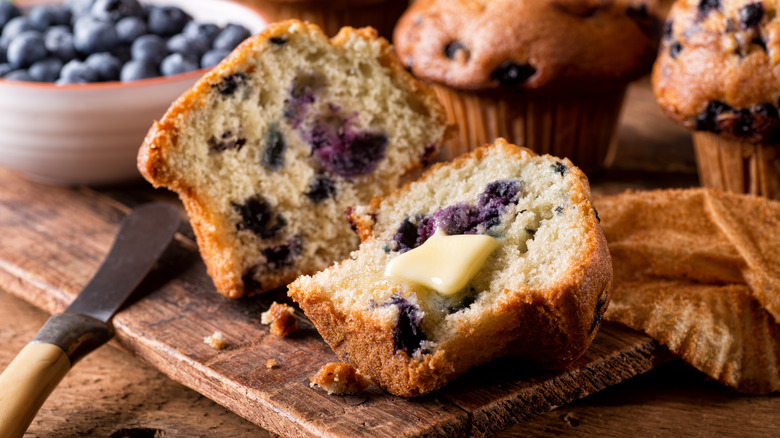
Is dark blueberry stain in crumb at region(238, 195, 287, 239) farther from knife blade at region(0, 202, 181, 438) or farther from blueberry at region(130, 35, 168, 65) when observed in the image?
blueberry at region(130, 35, 168, 65)

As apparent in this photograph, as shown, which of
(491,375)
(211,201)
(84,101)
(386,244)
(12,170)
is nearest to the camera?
(491,375)

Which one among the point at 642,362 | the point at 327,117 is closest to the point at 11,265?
the point at 327,117

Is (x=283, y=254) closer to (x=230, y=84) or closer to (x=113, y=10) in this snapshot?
(x=230, y=84)

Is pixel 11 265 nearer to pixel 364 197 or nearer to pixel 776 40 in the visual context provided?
pixel 364 197

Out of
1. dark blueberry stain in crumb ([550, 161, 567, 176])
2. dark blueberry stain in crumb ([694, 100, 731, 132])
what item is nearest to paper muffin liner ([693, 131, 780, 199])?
dark blueberry stain in crumb ([694, 100, 731, 132])

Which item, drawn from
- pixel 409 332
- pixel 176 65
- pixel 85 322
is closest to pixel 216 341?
pixel 85 322

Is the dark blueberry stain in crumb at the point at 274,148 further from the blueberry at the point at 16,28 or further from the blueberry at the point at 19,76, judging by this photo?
the blueberry at the point at 16,28

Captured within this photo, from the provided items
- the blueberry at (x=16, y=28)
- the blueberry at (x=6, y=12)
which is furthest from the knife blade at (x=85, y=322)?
the blueberry at (x=6, y=12)
